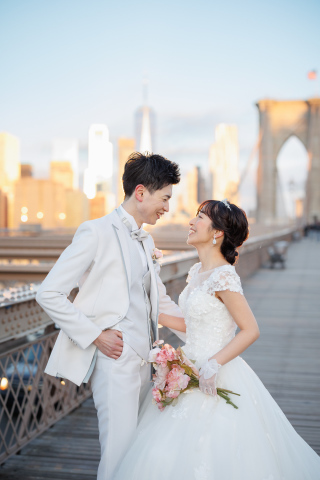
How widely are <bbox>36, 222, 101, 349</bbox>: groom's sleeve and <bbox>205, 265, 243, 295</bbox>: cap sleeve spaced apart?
1.60 ft

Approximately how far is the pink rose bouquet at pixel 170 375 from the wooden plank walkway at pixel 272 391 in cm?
110

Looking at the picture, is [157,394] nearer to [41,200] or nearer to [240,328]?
[240,328]

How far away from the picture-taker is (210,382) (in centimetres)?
209

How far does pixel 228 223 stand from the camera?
7.67 feet

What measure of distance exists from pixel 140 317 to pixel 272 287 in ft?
32.3

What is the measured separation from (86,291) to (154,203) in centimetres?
44

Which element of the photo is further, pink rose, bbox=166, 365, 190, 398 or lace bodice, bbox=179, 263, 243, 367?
lace bodice, bbox=179, 263, 243, 367

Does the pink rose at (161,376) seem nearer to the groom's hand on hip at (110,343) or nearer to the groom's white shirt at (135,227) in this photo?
the groom's hand on hip at (110,343)

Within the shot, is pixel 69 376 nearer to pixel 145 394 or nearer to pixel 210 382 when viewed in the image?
pixel 145 394

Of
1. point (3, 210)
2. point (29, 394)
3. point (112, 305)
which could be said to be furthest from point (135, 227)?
point (3, 210)

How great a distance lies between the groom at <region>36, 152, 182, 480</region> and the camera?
6.84 ft

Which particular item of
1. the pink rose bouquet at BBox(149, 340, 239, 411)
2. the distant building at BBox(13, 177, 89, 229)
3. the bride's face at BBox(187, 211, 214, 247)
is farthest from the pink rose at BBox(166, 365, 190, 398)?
the distant building at BBox(13, 177, 89, 229)

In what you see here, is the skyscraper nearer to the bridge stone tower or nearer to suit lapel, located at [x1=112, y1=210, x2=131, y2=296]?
suit lapel, located at [x1=112, y1=210, x2=131, y2=296]

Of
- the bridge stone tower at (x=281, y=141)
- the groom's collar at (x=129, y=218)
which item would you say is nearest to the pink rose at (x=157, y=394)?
the groom's collar at (x=129, y=218)
